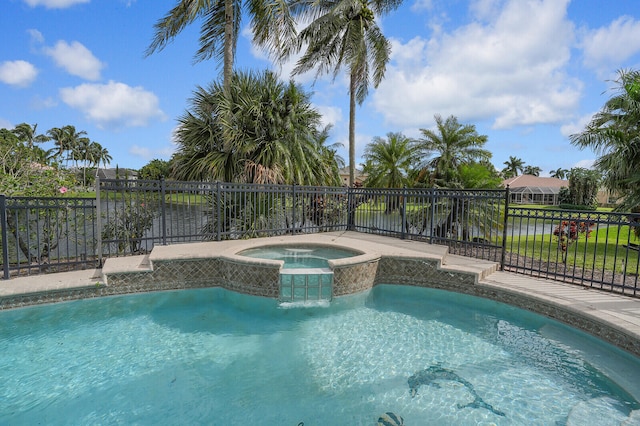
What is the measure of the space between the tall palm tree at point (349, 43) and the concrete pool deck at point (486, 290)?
24.6ft

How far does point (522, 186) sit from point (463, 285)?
5034cm

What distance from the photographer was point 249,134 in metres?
9.65

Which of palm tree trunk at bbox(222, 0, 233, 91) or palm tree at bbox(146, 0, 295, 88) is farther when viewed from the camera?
palm tree trunk at bbox(222, 0, 233, 91)

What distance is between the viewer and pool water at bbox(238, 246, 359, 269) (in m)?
6.72

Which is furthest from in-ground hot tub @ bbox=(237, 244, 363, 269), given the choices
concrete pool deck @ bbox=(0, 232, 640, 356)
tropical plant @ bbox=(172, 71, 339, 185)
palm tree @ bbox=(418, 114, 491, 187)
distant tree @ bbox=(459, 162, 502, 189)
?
palm tree @ bbox=(418, 114, 491, 187)

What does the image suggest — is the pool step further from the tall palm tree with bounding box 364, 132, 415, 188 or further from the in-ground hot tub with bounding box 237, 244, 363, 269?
the tall palm tree with bounding box 364, 132, 415, 188

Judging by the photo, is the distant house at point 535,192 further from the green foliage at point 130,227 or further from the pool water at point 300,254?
the green foliage at point 130,227

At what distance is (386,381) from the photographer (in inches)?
133

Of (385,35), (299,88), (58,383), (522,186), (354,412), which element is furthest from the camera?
(522,186)

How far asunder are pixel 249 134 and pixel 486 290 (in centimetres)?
725

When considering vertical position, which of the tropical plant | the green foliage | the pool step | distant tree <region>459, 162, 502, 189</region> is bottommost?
the pool step

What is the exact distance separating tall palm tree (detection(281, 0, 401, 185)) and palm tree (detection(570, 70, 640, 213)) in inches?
307

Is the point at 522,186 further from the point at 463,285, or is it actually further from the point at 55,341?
the point at 55,341

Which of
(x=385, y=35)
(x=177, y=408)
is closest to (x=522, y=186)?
(x=385, y=35)
